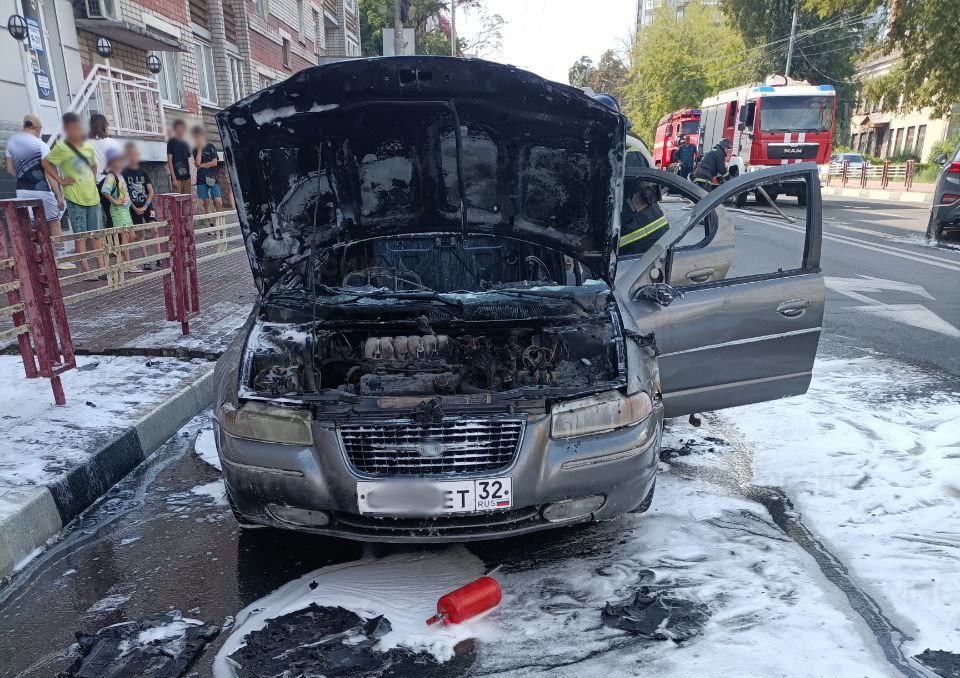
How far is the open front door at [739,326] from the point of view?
3.64m

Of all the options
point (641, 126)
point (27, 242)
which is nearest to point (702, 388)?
point (27, 242)

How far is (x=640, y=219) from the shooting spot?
4688mm

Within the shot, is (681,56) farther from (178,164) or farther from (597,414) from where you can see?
(597,414)

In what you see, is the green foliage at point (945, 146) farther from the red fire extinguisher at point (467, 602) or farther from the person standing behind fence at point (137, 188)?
the red fire extinguisher at point (467, 602)

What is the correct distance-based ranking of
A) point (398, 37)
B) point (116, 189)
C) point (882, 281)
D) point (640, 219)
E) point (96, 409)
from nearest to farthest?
point (96, 409) → point (640, 219) → point (116, 189) → point (882, 281) → point (398, 37)

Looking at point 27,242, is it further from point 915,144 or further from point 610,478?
point 915,144

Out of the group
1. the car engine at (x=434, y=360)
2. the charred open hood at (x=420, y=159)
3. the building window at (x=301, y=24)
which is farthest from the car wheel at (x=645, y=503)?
the building window at (x=301, y=24)

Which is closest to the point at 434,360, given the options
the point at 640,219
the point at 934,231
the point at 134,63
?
the point at 640,219

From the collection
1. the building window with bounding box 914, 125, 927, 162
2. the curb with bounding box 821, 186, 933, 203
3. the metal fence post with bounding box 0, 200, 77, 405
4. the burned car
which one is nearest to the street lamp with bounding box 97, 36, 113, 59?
the metal fence post with bounding box 0, 200, 77, 405

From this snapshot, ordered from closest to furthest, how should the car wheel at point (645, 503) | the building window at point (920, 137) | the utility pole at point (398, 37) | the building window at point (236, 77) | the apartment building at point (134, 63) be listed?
1. the car wheel at point (645, 503)
2. the apartment building at point (134, 63)
3. the utility pole at point (398, 37)
4. the building window at point (236, 77)
5. the building window at point (920, 137)

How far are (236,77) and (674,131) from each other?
68.4 feet

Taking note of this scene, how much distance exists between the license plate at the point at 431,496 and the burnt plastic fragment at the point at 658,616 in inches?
23.7

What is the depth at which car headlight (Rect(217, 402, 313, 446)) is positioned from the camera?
2602 millimetres

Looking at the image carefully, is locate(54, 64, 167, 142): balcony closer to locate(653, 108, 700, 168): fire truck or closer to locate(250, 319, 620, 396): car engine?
locate(250, 319, 620, 396): car engine
